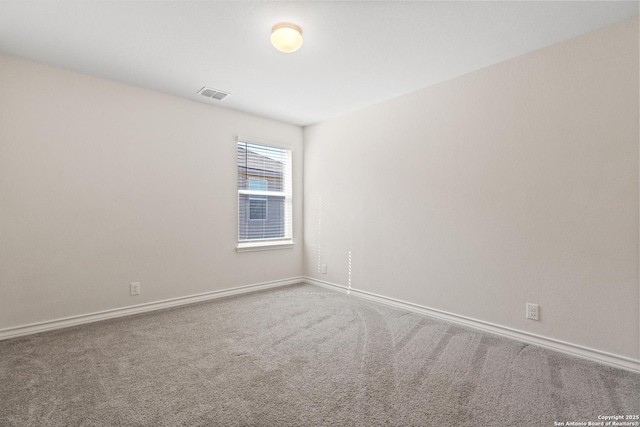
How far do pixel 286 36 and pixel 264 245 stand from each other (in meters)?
2.68

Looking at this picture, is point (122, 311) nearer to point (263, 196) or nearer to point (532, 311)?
point (263, 196)

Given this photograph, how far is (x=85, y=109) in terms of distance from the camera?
9.61 ft

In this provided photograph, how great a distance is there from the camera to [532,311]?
2469 mm

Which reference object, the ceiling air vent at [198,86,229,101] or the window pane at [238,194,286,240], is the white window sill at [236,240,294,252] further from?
the ceiling air vent at [198,86,229,101]

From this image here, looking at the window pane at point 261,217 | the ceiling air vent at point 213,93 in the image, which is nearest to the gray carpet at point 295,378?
the window pane at point 261,217

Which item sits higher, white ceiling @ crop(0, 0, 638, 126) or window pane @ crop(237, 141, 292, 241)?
white ceiling @ crop(0, 0, 638, 126)

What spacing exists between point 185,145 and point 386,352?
9.80 ft

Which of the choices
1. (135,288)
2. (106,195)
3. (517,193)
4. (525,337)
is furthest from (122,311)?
(517,193)

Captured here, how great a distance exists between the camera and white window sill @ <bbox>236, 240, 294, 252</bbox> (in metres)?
4.01

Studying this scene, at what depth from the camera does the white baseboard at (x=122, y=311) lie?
2627 mm

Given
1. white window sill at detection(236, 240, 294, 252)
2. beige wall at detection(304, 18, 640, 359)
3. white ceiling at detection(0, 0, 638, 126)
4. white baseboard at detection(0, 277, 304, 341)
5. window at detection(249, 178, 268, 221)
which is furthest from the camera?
window at detection(249, 178, 268, 221)

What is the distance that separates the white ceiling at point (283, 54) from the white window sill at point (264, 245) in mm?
1911

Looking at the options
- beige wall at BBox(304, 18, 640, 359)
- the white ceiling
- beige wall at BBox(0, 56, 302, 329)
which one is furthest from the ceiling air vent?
beige wall at BBox(304, 18, 640, 359)

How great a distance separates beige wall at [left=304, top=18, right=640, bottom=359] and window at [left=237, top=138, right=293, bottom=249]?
1.17 metres
